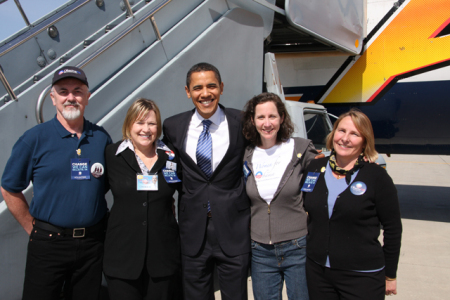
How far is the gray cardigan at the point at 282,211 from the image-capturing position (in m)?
2.18

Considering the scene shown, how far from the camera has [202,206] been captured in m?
2.26

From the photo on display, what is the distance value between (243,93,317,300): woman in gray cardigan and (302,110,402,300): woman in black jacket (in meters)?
0.09

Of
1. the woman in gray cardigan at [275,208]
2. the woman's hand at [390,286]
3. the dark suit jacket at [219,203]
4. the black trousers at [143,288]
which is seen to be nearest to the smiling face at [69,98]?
the dark suit jacket at [219,203]

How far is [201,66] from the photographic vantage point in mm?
2383

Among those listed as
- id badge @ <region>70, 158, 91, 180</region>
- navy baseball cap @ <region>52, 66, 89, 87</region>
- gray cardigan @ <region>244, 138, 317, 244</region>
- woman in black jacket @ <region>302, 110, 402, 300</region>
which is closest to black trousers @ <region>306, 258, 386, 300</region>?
woman in black jacket @ <region>302, 110, 402, 300</region>

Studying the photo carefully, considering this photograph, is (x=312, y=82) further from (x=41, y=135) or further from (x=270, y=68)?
(x=41, y=135)

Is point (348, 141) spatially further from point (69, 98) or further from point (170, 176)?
point (69, 98)

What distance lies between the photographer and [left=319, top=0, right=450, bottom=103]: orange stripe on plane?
5.77 meters

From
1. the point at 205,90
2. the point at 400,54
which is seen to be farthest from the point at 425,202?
the point at 205,90

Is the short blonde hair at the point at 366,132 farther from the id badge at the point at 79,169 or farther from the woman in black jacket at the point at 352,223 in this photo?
the id badge at the point at 79,169

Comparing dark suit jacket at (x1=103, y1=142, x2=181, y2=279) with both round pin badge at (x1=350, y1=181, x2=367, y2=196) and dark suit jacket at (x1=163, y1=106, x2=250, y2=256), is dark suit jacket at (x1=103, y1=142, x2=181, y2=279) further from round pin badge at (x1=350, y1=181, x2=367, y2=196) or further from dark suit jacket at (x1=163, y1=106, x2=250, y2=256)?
round pin badge at (x1=350, y1=181, x2=367, y2=196)

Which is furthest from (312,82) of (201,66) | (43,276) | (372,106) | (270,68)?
(43,276)

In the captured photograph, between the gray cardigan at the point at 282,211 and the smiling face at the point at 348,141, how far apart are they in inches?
11.2

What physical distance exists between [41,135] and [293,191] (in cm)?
157
